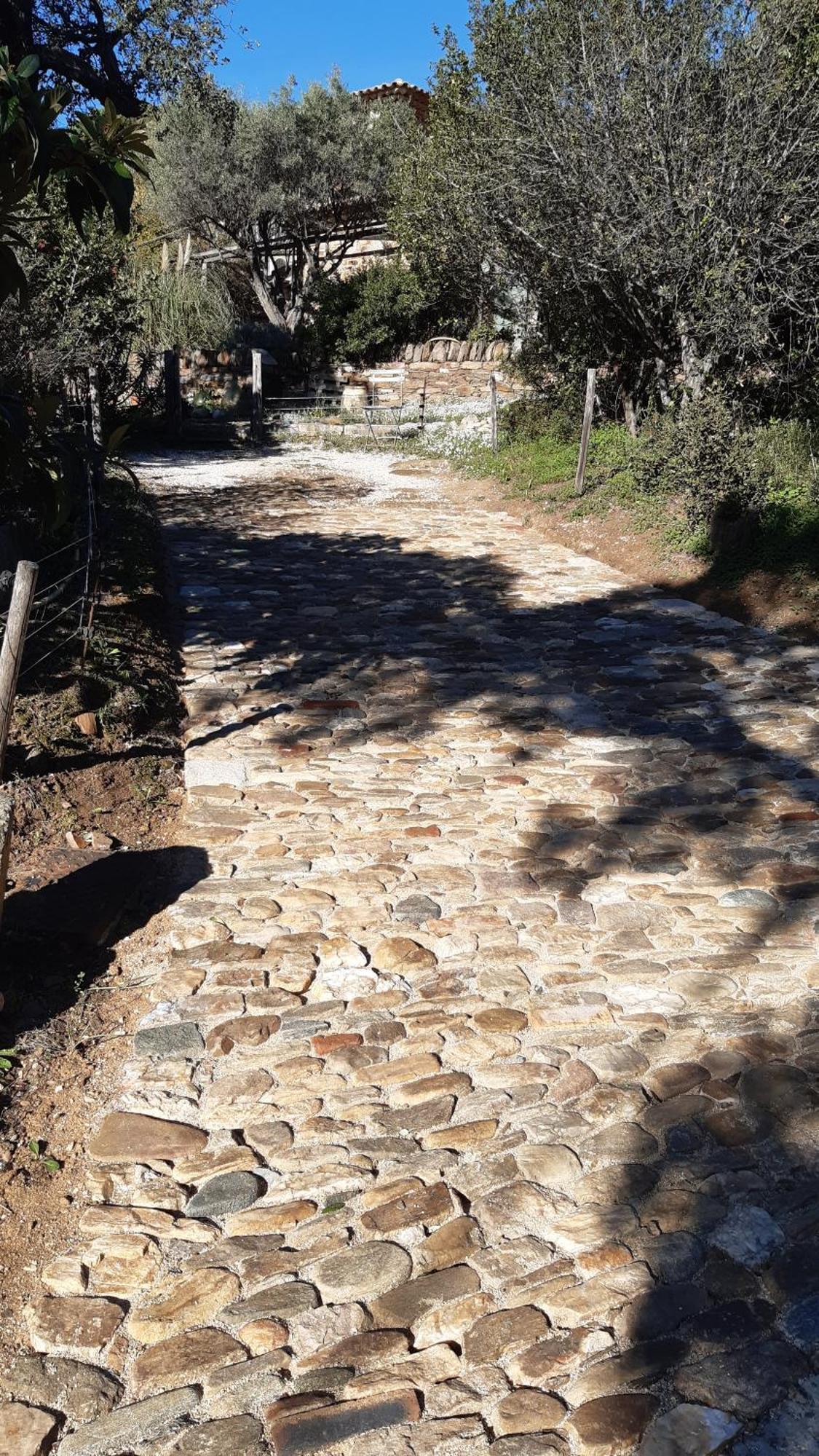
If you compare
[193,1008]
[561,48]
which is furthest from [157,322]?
[193,1008]

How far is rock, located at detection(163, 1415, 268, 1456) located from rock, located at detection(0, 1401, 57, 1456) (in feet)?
0.86

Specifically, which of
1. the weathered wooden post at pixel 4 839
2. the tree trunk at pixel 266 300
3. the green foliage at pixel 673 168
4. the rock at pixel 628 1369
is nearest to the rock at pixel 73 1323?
the rock at pixel 628 1369

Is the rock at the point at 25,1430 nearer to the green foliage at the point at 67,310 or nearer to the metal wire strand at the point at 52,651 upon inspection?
the metal wire strand at the point at 52,651

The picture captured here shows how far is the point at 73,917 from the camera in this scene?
4.25 m

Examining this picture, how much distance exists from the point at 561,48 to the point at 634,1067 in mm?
12691

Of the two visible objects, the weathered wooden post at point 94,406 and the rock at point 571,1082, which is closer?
the rock at point 571,1082

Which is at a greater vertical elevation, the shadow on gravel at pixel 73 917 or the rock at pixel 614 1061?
the shadow on gravel at pixel 73 917

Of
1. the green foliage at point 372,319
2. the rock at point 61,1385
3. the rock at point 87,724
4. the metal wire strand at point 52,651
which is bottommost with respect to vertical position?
the rock at point 61,1385

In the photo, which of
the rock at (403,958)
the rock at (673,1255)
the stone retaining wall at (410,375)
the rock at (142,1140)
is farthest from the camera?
the stone retaining wall at (410,375)

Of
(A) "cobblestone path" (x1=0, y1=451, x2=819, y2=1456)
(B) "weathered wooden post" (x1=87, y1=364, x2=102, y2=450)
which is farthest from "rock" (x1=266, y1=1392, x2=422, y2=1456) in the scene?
(B) "weathered wooden post" (x1=87, y1=364, x2=102, y2=450)

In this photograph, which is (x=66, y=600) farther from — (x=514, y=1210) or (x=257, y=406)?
(x=257, y=406)

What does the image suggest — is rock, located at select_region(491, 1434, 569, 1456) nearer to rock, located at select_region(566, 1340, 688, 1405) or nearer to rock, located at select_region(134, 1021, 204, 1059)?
rock, located at select_region(566, 1340, 688, 1405)

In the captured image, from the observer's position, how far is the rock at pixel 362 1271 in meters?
2.60

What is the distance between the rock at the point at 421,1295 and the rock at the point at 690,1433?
54 centimetres
